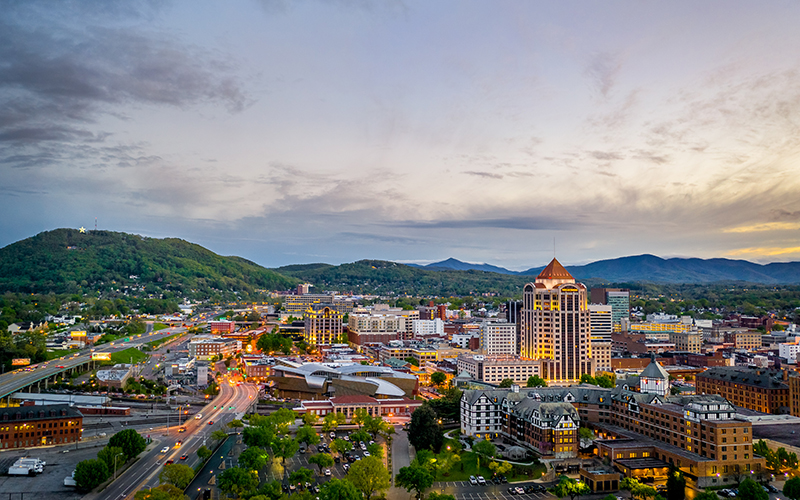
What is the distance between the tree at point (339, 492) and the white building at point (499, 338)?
7445 centimetres

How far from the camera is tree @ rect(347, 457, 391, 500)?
134ft

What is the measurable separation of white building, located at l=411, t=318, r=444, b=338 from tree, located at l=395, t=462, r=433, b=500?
10231 cm

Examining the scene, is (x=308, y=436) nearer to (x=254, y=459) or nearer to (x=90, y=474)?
(x=254, y=459)

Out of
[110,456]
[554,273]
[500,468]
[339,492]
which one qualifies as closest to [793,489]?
[500,468]

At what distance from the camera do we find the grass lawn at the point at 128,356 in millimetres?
109938

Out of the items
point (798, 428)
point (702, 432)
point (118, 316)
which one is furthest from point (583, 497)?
point (118, 316)

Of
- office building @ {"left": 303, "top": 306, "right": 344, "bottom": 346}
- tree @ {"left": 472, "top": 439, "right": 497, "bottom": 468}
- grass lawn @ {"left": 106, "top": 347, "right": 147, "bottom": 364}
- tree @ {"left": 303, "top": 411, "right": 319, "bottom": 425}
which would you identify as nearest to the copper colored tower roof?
tree @ {"left": 303, "top": 411, "right": 319, "bottom": 425}

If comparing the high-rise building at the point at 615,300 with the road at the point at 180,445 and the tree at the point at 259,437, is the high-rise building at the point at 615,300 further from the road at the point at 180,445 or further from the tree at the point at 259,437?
the tree at the point at 259,437

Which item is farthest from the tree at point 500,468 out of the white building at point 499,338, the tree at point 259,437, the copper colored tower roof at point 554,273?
the white building at point 499,338

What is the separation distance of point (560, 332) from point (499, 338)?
68.3 ft

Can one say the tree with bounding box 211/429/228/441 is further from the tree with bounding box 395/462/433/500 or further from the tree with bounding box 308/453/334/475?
the tree with bounding box 395/462/433/500

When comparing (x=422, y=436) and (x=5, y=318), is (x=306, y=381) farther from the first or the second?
(x=5, y=318)

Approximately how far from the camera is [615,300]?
163 m

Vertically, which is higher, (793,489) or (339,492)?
(339,492)
